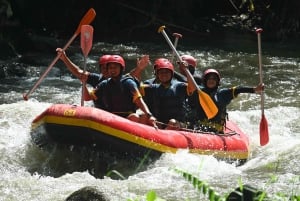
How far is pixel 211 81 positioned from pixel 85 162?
182cm

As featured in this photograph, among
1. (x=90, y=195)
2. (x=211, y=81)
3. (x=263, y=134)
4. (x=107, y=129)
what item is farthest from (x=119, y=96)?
(x=90, y=195)

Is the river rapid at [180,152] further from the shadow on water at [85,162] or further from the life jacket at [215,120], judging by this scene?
the life jacket at [215,120]

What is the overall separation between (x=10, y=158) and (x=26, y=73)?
16.8 feet

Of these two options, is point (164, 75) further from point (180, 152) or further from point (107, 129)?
point (107, 129)

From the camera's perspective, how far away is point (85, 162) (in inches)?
214

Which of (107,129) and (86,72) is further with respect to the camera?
(86,72)

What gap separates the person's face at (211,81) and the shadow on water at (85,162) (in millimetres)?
1394

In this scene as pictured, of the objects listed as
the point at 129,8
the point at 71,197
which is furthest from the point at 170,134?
the point at 129,8

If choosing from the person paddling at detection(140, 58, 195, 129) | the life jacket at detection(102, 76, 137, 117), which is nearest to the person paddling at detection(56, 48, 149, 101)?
the life jacket at detection(102, 76, 137, 117)

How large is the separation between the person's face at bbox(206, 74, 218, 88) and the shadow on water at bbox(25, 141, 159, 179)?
4.57 ft

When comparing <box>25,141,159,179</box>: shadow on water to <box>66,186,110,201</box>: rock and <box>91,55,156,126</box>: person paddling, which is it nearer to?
<box>91,55,156,126</box>: person paddling

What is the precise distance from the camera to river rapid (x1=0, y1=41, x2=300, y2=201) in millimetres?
4801

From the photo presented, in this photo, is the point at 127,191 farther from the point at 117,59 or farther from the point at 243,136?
the point at 243,136

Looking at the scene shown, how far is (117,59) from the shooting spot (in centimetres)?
598
